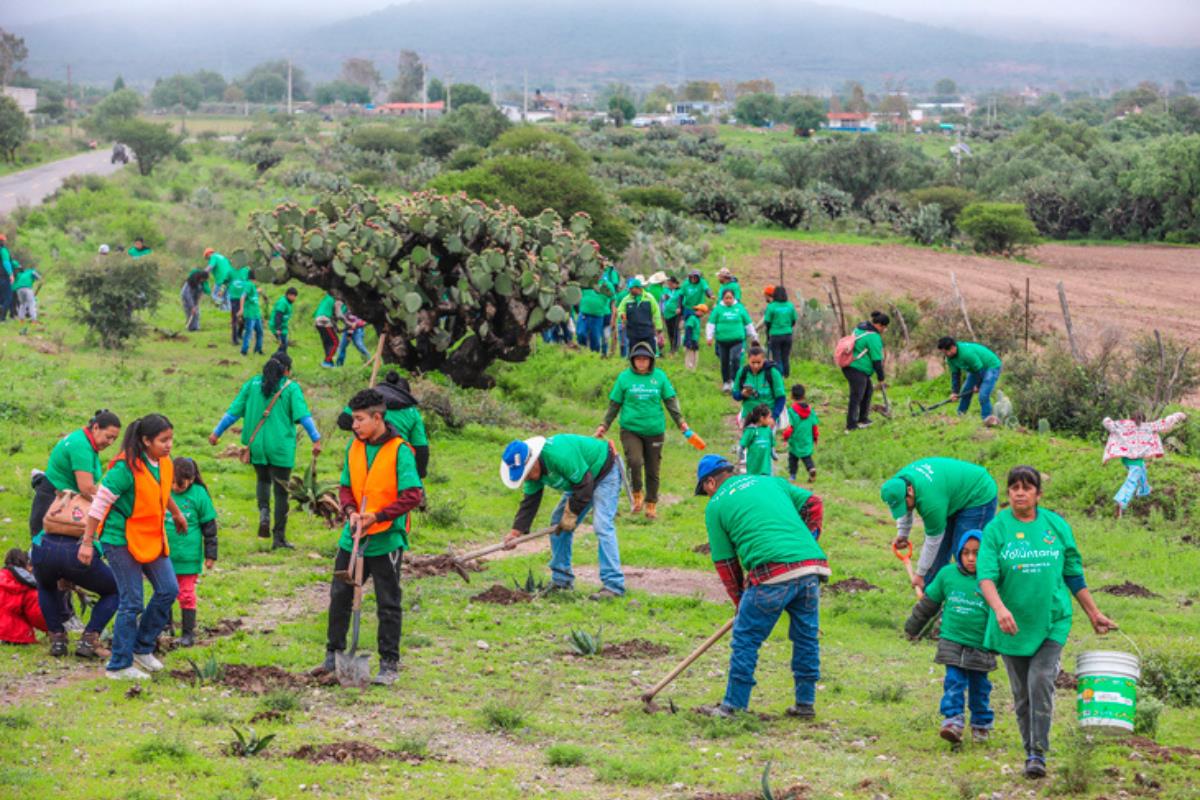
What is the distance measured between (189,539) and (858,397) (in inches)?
498

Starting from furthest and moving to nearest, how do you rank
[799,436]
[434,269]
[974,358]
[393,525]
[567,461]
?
[434,269]
[974,358]
[799,436]
[567,461]
[393,525]

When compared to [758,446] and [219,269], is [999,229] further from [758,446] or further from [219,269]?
[758,446]

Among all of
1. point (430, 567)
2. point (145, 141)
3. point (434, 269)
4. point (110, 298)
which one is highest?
point (145, 141)

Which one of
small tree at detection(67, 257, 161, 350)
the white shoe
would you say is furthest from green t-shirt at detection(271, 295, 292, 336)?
the white shoe

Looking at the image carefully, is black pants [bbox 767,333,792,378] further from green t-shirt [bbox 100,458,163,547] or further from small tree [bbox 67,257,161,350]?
green t-shirt [bbox 100,458,163,547]

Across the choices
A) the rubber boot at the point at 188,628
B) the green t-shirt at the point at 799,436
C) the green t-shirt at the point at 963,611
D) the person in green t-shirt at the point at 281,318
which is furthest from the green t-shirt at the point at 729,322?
the green t-shirt at the point at 963,611

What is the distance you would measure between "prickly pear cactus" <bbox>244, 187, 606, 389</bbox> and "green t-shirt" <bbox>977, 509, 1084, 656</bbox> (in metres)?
14.4

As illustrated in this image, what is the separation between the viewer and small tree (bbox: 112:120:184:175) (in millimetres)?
65938

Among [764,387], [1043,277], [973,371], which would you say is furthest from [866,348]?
[1043,277]

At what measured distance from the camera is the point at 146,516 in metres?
9.44

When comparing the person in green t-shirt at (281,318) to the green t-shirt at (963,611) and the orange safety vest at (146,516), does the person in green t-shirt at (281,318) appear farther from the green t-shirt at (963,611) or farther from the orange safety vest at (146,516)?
the green t-shirt at (963,611)

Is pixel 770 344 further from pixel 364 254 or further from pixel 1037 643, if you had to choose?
pixel 1037 643

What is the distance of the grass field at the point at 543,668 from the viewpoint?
7.83 m

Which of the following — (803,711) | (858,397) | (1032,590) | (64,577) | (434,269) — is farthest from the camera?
(434,269)
